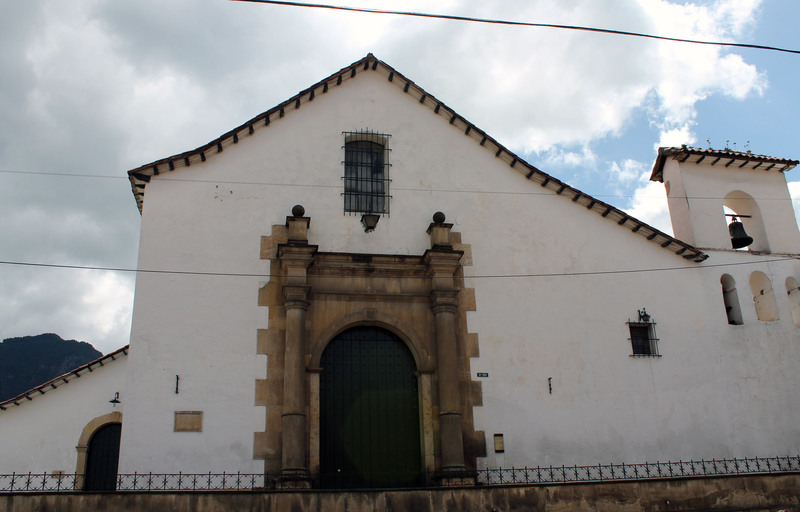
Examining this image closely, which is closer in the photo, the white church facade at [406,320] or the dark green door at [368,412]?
the white church facade at [406,320]

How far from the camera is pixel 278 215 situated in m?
14.7

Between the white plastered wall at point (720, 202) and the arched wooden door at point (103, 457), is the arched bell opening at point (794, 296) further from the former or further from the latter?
the arched wooden door at point (103, 457)

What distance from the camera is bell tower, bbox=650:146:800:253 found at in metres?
17.1

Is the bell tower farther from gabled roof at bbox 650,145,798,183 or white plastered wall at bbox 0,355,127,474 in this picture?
white plastered wall at bbox 0,355,127,474

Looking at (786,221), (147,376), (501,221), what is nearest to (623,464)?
(501,221)

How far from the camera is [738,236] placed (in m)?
17.2

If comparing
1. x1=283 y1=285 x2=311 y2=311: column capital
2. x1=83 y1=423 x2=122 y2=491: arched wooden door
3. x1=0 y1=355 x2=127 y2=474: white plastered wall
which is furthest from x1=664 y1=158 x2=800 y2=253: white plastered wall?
x1=83 y1=423 x2=122 y2=491: arched wooden door

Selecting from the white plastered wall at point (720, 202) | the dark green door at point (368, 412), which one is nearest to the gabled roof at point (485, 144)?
the white plastered wall at point (720, 202)

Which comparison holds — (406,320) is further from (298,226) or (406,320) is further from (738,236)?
(738,236)

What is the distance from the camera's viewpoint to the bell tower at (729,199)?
1711 centimetres

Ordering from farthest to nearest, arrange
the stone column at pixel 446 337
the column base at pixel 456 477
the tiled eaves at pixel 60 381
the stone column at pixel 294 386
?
1. the tiled eaves at pixel 60 381
2. the stone column at pixel 446 337
3. the column base at pixel 456 477
4. the stone column at pixel 294 386

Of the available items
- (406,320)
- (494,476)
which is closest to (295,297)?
(406,320)

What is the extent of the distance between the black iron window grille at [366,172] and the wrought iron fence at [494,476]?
5.80 metres

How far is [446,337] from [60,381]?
909 centimetres
